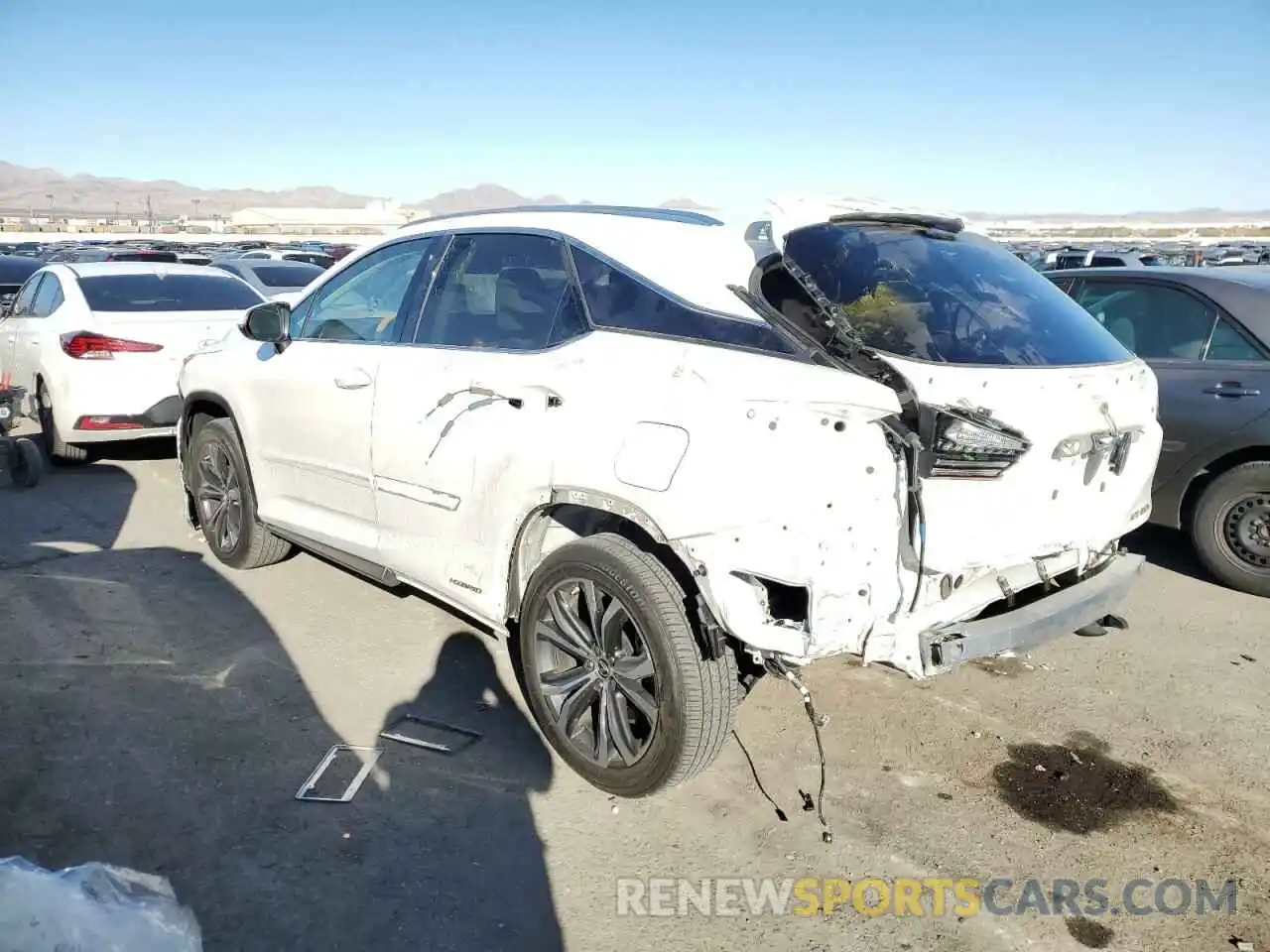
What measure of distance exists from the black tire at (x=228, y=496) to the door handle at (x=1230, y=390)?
17.1 ft

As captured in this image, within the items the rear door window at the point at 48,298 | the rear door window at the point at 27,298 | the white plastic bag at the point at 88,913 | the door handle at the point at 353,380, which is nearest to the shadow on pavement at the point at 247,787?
the white plastic bag at the point at 88,913

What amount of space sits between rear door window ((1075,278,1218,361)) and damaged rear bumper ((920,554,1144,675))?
7.40ft

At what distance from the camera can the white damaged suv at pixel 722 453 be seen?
2754 mm

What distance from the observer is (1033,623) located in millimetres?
3109

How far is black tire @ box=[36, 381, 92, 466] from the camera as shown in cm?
763

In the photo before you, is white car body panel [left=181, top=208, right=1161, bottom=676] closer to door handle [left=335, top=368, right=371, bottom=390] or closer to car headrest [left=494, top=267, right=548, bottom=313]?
door handle [left=335, top=368, right=371, bottom=390]

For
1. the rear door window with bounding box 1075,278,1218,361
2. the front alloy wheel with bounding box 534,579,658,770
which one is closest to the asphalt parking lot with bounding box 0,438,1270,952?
the front alloy wheel with bounding box 534,579,658,770

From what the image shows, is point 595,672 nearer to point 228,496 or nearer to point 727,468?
point 727,468

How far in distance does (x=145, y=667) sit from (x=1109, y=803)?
3907mm

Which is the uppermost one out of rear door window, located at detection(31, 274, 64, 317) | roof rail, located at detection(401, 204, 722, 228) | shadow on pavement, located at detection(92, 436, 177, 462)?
roof rail, located at detection(401, 204, 722, 228)

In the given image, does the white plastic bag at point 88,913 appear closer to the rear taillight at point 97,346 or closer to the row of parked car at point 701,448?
the row of parked car at point 701,448

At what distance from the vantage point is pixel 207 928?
8.59 feet

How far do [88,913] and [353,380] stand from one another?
2.50 meters

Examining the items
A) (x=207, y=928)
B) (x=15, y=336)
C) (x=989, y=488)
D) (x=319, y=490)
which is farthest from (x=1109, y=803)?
(x=15, y=336)
